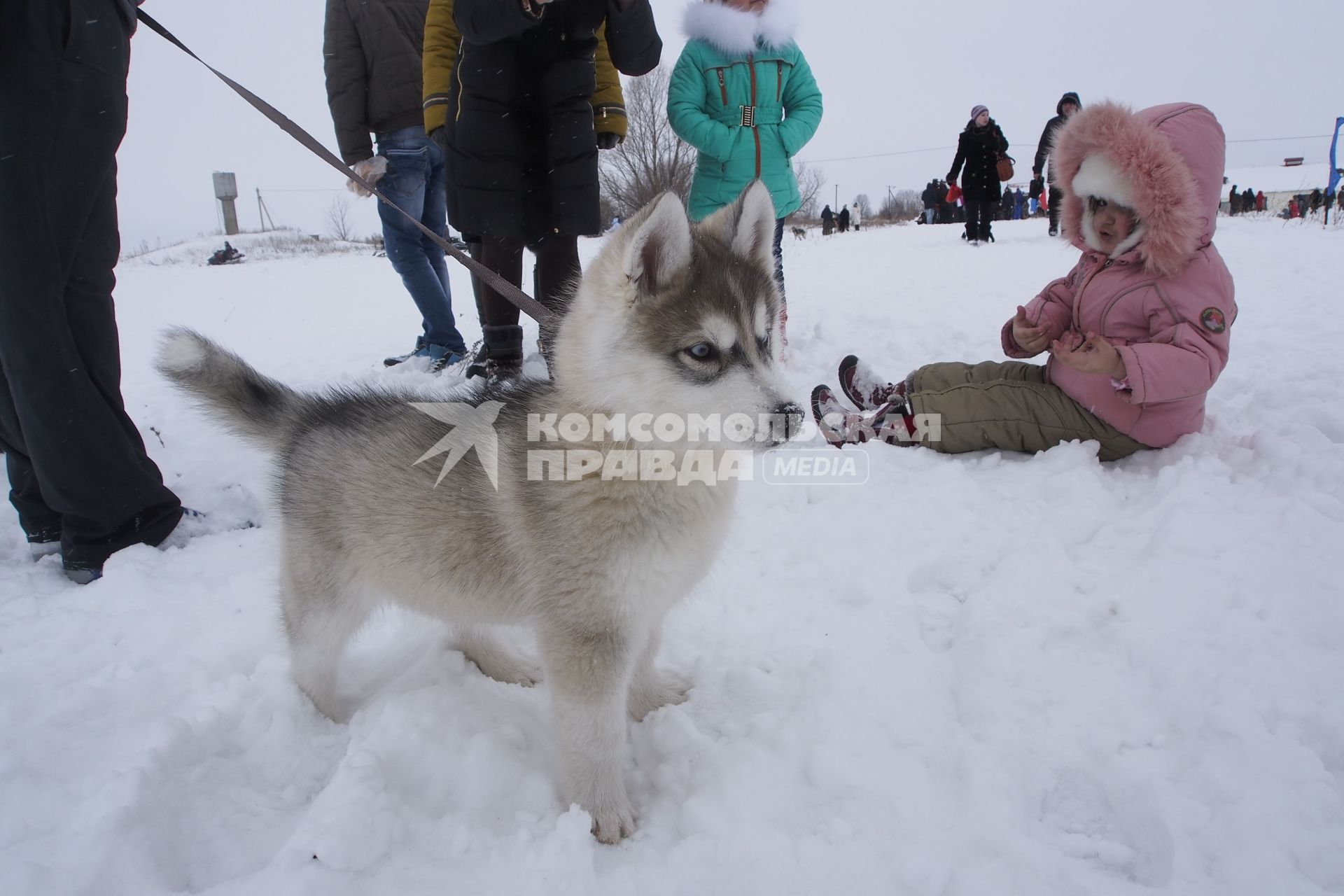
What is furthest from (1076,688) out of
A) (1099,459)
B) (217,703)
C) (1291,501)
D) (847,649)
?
(217,703)

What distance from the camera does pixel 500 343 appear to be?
463 cm

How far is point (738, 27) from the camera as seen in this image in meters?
5.04

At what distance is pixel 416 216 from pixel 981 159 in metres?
13.0

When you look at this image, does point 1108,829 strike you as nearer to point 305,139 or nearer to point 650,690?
point 650,690

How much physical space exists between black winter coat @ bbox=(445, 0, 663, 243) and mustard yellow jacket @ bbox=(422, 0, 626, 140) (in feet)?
0.90

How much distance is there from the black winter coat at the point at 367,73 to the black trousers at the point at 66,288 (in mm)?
2517

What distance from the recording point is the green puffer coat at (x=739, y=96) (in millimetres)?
5105

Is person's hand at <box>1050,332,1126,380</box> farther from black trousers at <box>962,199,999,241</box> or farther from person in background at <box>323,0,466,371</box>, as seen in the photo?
black trousers at <box>962,199,999,241</box>

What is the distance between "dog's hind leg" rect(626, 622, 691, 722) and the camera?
243 cm

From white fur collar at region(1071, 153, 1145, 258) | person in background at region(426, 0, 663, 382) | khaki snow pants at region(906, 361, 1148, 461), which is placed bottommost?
khaki snow pants at region(906, 361, 1148, 461)

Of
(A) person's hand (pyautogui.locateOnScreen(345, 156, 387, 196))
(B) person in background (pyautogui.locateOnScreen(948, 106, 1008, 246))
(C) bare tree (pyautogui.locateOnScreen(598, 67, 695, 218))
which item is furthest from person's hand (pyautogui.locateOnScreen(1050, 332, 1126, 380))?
(C) bare tree (pyautogui.locateOnScreen(598, 67, 695, 218))

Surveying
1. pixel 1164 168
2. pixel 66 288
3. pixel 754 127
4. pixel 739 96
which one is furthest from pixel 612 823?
pixel 739 96

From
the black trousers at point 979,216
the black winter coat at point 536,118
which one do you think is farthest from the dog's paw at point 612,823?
the black trousers at point 979,216

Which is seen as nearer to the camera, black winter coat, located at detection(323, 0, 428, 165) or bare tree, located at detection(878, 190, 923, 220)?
black winter coat, located at detection(323, 0, 428, 165)
